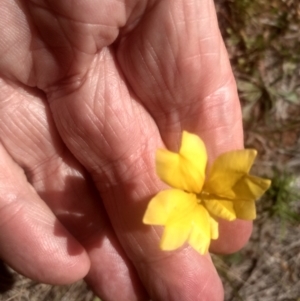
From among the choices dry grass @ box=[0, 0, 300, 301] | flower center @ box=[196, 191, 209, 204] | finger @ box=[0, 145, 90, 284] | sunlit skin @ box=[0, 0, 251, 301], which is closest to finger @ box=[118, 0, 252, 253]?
sunlit skin @ box=[0, 0, 251, 301]

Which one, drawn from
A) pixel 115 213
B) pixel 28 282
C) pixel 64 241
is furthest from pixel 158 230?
pixel 28 282

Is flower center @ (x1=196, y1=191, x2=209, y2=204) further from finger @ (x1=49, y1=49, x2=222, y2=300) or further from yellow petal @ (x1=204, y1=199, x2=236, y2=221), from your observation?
finger @ (x1=49, y1=49, x2=222, y2=300)

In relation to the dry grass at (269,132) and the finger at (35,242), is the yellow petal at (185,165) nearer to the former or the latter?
the finger at (35,242)

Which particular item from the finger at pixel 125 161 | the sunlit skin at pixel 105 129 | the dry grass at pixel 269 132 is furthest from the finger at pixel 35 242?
the dry grass at pixel 269 132

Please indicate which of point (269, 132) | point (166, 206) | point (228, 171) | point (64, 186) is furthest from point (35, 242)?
point (269, 132)

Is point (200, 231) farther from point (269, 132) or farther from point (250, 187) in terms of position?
point (269, 132)

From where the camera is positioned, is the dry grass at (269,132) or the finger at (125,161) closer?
the finger at (125,161)

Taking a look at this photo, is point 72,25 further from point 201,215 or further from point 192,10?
point 201,215

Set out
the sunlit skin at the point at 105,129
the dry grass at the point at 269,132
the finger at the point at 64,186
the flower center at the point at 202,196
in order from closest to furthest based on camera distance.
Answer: the flower center at the point at 202,196 < the sunlit skin at the point at 105,129 < the finger at the point at 64,186 < the dry grass at the point at 269,132
